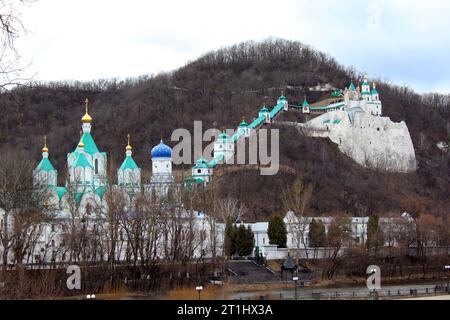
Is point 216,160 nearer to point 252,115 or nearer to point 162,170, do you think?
point 162,170

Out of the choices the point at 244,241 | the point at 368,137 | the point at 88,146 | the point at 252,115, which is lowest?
the point at 244,241

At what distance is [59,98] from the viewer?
116m

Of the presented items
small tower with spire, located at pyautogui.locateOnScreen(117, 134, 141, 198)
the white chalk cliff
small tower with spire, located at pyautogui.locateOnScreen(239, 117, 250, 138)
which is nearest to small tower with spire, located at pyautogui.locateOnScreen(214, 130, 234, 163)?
small tower with spire, located at pyautogui.locateOnScreen(239, 117, 250, 138)

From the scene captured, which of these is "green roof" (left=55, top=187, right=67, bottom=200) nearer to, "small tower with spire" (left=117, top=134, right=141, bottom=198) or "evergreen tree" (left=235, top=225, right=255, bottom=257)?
"small tower with spire" (left=117, top=134, right=141, bottom=198)

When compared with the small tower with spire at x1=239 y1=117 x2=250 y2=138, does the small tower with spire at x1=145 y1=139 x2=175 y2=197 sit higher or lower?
lower

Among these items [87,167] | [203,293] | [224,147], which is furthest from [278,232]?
[224,147]

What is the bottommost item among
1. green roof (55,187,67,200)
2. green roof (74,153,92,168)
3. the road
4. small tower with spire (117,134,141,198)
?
the road

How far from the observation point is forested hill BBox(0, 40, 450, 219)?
6956 centimetres

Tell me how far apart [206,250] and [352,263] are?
815 centimetres

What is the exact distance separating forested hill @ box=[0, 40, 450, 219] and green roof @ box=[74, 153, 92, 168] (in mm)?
13980

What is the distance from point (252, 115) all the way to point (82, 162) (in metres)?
40.0

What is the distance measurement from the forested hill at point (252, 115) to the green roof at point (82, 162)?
1398cm

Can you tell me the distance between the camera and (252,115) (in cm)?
8869
